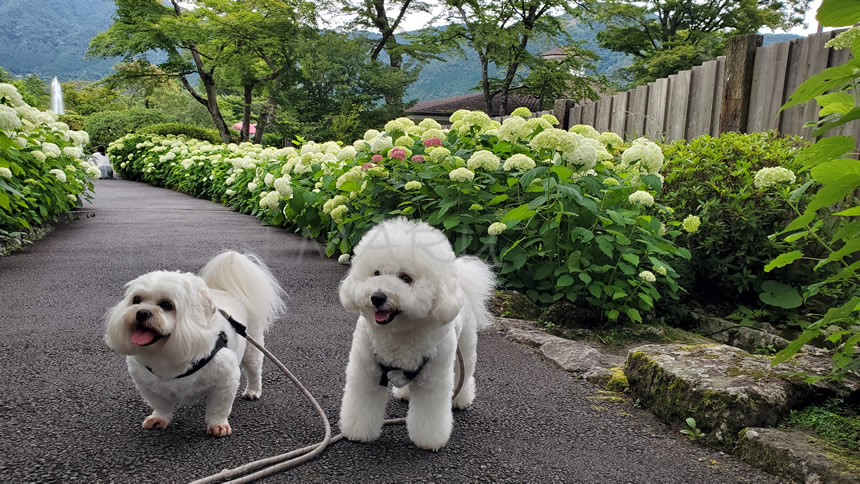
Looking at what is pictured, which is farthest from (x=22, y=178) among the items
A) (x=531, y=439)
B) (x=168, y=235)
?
(x=531, y=439)

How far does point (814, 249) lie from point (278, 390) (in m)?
4.02

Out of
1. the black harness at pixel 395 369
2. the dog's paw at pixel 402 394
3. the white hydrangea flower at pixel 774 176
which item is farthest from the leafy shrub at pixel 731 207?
the black harness at pixel 395 369

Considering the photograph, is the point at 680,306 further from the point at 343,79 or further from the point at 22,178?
the point at 343,79

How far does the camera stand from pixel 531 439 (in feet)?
8.66

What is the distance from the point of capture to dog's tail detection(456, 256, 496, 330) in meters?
2.79

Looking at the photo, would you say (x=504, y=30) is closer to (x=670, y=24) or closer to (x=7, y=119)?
(x=670, y=24)

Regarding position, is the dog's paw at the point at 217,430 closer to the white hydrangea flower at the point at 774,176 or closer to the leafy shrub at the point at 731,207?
the white hydrangea flower at the point at 774,176

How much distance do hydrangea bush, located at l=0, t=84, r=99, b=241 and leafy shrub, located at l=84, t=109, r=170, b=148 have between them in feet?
53.5

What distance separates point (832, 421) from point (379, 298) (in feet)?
6.97

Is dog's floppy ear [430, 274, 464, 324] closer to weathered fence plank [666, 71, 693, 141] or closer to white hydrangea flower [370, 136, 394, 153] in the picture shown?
white hydrangea flower [370, 136, 394, 153]

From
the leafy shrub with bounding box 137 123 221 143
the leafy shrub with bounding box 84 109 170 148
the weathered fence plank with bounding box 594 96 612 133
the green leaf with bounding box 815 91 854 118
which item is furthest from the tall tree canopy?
the green leaf with bounding box 815 91 854 118

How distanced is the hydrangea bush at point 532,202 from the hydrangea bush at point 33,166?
3.14 meters

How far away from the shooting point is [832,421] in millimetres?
2570

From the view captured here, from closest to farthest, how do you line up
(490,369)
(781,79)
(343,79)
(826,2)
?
(826,2) → (490,369) → (781,79) → (343,79)
